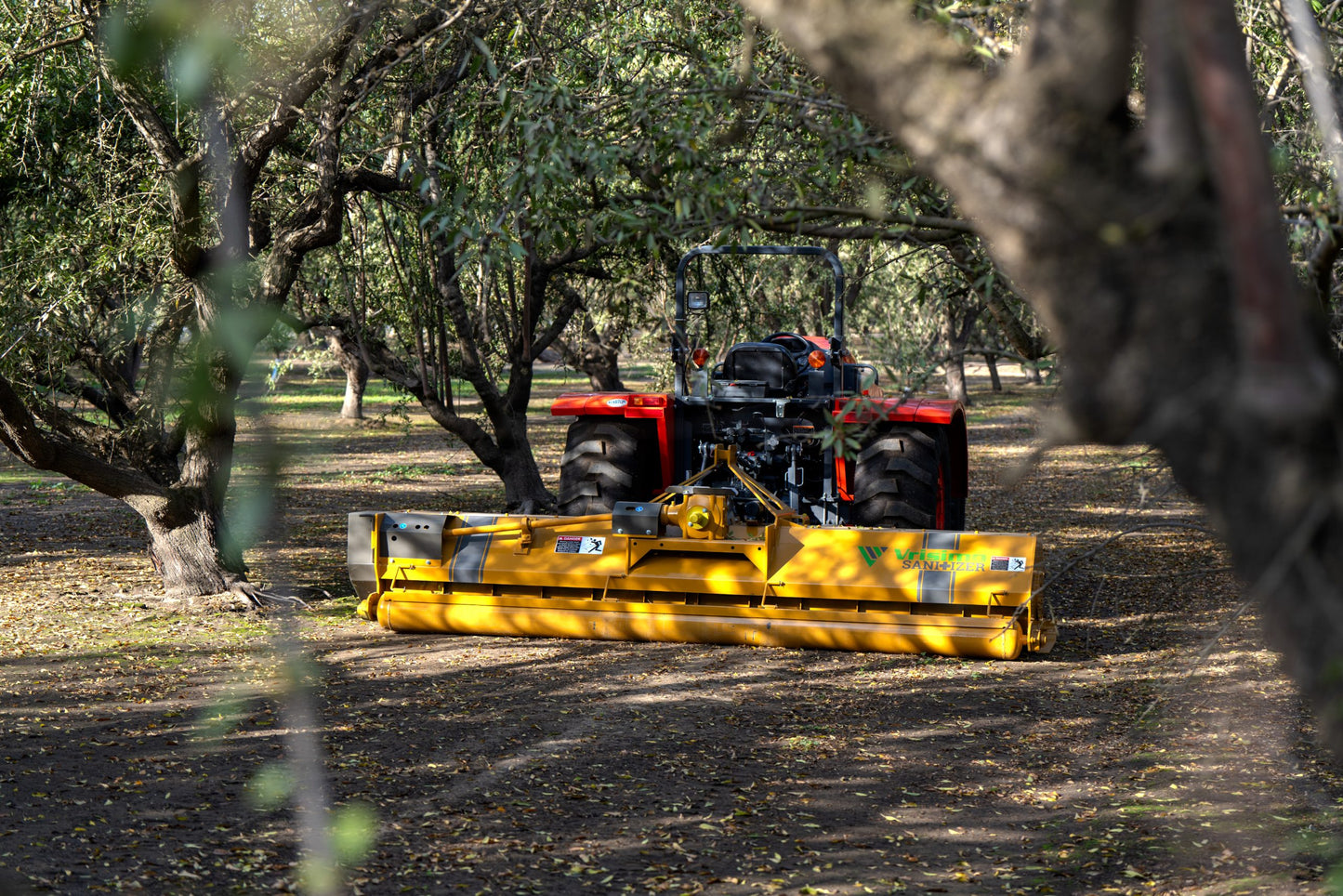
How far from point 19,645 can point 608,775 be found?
429cm

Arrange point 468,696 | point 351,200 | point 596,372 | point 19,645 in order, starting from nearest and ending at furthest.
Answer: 1. point 468,696
2. point 19,645
3. point 351,200
4. point 596,372

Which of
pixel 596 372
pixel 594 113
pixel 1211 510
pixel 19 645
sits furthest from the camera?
pixel 596 372

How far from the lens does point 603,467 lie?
8.89m

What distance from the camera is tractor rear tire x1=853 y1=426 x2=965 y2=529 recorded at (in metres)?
8.22

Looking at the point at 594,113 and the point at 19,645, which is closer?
the point at 594,113

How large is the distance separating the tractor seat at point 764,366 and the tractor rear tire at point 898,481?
719 mm

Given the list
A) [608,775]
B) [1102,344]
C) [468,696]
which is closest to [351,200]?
[468,696]

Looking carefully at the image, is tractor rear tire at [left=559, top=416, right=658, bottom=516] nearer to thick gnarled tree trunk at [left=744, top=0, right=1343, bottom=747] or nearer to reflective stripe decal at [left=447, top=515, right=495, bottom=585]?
reflective stripe decal at [left=447, top=515, right=495, bottom=585]

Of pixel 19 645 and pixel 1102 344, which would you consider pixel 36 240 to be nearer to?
pixel 19 645

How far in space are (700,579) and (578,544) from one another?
0.80 m

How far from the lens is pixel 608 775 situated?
5.32m

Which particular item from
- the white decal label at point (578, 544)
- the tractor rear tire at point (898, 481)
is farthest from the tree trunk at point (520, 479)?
the tractor rear tire at point (898, 481)

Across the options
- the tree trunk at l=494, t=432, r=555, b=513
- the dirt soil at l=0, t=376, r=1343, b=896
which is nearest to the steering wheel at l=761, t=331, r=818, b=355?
the dirt soil at l=0, t=376, r=1343, b=896

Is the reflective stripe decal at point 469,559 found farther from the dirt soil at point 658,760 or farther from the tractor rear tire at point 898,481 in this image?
the tractor rear tire at point 898,481
